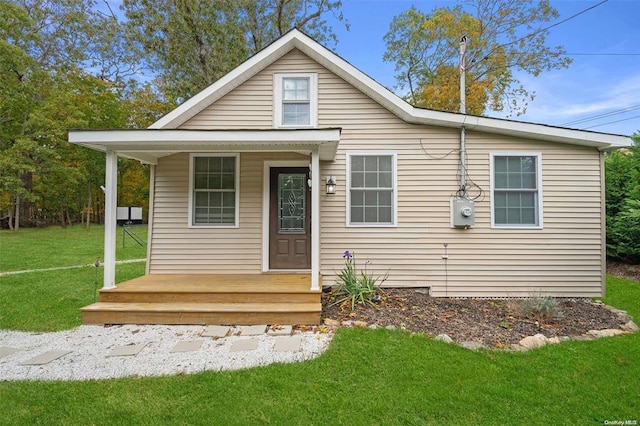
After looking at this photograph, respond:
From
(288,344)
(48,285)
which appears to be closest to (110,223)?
(288,344)

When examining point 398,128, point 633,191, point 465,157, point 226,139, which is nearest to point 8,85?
point 226,139

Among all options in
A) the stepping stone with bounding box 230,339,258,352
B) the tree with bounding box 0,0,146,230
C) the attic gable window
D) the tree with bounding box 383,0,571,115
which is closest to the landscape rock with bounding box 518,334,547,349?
the stepping stone with bounding box 230,339,258,352

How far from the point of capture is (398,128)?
604cm

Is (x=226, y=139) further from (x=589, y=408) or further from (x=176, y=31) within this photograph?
(x=176, y=31)

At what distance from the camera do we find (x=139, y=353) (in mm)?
3635

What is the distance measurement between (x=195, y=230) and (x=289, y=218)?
181 centimetres

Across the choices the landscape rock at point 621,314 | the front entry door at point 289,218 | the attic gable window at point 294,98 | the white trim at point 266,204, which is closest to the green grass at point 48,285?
the white trim at point 266,204

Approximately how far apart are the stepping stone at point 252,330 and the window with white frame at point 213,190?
7.83 ft

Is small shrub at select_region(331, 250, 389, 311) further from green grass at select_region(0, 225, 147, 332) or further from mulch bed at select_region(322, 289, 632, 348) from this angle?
green grass at select_region(0, 225, 147, 332)

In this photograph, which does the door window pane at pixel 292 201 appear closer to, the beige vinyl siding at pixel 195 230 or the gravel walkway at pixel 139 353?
the beige vinyl siding at pixel 195 230

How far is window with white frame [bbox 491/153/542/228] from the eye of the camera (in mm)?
5910

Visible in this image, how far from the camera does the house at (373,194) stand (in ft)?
19.3

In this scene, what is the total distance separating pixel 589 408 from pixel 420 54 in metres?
18.6

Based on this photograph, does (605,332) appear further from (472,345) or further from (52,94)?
(52,94)
